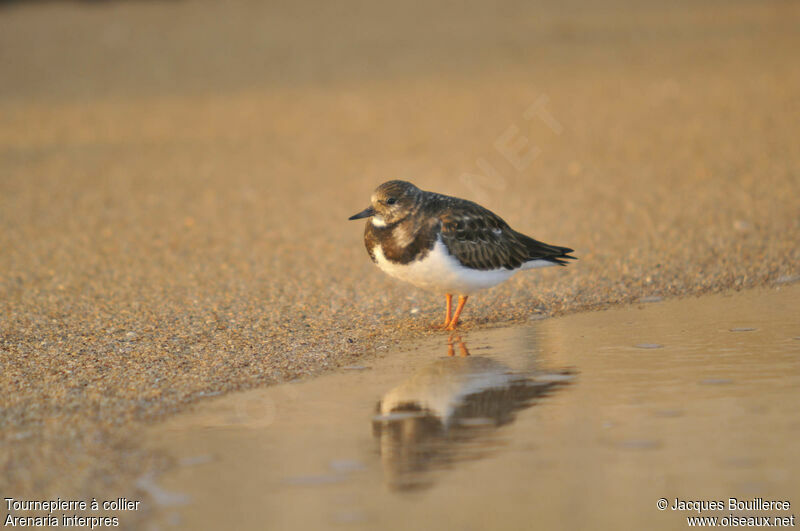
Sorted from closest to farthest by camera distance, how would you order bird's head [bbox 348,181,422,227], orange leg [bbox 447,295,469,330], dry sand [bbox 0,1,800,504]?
dry sand [bbox 0,1,800,504], bird's head [bbox 348,181,422,227], orange leg [bbox 447,295,469,330]

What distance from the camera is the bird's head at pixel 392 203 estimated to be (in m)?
5.23

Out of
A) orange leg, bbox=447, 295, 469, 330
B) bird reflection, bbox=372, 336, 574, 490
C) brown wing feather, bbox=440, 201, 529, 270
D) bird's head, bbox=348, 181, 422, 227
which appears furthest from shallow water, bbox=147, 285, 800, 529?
bird's head, bbox=348, 181, 422, 227

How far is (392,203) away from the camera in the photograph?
5.24 metres

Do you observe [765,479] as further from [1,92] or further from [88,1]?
[88,1]

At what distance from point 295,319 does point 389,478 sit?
2.27 m

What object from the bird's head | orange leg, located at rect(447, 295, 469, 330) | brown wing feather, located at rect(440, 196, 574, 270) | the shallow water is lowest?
the shallow water

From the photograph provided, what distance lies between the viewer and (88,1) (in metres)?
19.5

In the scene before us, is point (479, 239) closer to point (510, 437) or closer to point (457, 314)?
point (457, 314)

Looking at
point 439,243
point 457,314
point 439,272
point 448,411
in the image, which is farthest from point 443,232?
point 448,411

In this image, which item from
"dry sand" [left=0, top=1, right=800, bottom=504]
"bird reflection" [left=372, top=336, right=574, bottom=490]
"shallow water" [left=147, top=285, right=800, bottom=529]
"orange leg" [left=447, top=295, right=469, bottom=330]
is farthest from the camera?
"orange leg" [left=447, top=295, right=469, bottom=330]

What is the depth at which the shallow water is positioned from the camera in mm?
3242

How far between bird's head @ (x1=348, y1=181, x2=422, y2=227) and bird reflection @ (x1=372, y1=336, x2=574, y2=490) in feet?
2.65

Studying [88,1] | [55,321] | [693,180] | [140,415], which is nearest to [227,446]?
[140,415]

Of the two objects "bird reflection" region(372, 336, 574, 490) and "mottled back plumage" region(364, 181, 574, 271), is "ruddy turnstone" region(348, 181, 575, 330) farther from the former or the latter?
"bird reflection" region(372, 336, 574, 490)
